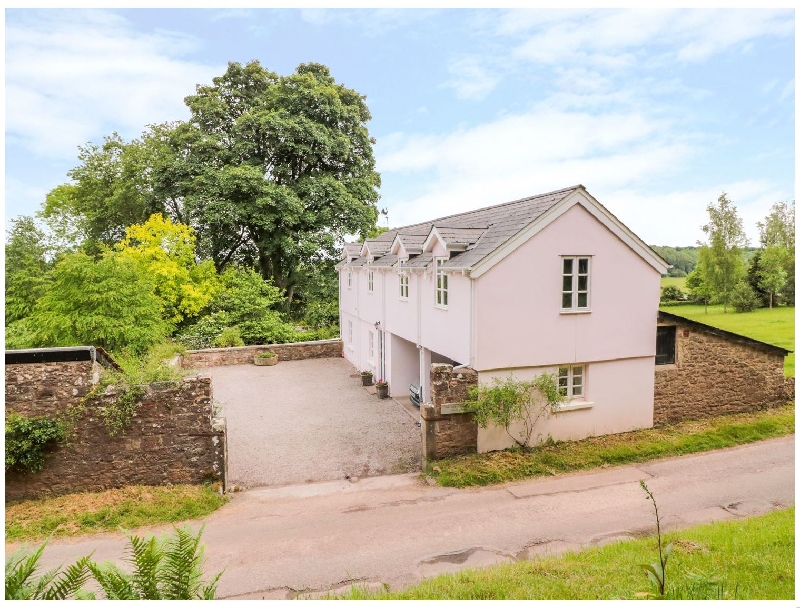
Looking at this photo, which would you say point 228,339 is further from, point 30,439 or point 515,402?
point 515,402

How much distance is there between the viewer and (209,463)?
444 inches

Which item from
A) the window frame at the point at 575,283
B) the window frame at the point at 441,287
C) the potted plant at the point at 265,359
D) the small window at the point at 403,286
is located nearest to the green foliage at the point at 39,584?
the window frame at the point at 441,287

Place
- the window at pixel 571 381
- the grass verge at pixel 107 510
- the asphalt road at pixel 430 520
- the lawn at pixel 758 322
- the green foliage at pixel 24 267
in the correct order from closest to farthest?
the asphalt road at pixel 430 520 → the grass verge at pixel 107 510 → the window at pixel 571 381 → the green foliage at pixel 24 267 → the lawn at pixel 758 322

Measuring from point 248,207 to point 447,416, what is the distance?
20.5 m

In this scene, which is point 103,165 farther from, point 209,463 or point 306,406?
point 209,463

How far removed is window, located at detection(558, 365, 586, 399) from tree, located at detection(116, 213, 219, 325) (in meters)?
19.5

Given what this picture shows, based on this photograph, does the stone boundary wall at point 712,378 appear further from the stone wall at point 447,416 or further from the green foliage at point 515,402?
the stone wall at point 447,416

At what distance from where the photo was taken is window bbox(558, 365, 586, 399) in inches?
555

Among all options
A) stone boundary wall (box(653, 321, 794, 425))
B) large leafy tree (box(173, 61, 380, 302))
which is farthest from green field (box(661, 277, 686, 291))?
stone boundary wall (box(653, 321, 794, 425))

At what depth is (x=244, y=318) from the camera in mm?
27797

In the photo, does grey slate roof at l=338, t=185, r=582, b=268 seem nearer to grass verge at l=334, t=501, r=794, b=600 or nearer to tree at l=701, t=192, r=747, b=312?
grass verge at l=334, t=501, r=794, b=600

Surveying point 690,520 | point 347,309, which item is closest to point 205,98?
point 347,309

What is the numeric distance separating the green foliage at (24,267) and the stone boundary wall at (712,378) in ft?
74.1

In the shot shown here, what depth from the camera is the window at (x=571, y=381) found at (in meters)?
14.1
